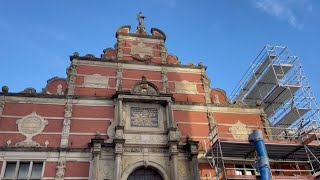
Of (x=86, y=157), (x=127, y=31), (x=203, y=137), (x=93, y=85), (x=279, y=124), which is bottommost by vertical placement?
(x=86, y=157)

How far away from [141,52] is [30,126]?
8.07 metres

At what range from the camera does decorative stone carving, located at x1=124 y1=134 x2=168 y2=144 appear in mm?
15359

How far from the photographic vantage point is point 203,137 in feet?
54.5

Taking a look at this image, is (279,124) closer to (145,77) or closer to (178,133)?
(178,133)

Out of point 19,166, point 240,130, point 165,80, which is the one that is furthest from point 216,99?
point 19,166

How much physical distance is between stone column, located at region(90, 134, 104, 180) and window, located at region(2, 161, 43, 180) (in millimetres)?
2430

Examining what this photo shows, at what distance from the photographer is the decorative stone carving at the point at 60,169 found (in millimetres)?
13864

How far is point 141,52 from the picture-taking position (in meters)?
19.4

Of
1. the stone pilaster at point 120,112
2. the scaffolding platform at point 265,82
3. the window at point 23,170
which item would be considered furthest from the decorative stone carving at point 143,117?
the scaffolding platform at point 265,82

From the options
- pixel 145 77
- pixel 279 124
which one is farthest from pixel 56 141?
pixel 279 124

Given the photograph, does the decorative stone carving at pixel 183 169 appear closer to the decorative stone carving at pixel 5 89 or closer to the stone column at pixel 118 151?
the stone column at pixel 118 151

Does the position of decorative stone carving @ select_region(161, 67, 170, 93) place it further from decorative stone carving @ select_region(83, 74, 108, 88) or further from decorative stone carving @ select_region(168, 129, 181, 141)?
decorative stone carving @ select_region(83, 74, 108, 88)

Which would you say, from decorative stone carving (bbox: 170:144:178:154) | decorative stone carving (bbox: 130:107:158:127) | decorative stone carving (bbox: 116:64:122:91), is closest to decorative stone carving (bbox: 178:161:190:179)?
decorative stone carving (bbox: 170:144:178:154)

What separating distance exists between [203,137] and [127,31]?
28.9ft
